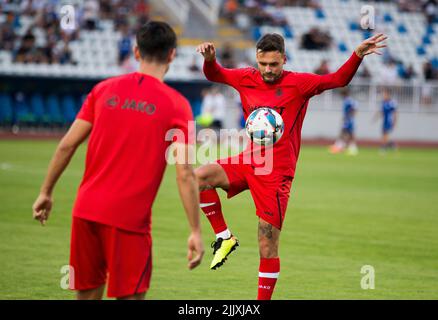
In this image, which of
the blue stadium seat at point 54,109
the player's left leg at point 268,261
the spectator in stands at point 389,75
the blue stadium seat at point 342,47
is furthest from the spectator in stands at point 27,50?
the player's left leg at point 268,261

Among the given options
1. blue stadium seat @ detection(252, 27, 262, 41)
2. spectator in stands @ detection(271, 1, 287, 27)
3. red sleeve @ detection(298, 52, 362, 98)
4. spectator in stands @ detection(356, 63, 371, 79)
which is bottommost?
red sleeve @ detection(298, 52, 362, 98)

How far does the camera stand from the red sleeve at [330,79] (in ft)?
27.5

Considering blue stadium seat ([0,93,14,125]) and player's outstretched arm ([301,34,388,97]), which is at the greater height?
blue stadium seat ([0,93,14,125])

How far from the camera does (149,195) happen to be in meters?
5.72

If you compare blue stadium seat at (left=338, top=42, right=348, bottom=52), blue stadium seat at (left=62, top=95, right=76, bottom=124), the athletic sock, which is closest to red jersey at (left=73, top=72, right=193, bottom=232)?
the athletic sock

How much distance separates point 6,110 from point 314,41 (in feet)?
53.3

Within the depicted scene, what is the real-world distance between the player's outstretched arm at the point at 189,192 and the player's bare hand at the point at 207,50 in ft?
9.53

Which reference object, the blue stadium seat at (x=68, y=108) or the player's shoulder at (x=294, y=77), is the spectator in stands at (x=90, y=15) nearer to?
the blue stadium seat at (x=68, y=108)

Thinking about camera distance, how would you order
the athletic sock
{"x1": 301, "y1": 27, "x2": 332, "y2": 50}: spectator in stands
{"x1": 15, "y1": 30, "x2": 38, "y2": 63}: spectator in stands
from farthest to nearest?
{"x1": 301, "y1": 27, "x2": 332, "y2": 50}: spectator in stands
{"x1": 15, "y1": 30, "x2": 38, "y2": 63}: spectator in stands
the athletic sock

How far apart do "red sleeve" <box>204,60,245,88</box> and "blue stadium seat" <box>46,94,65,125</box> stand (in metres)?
27.1

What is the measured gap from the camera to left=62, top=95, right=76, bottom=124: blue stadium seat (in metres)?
35.3

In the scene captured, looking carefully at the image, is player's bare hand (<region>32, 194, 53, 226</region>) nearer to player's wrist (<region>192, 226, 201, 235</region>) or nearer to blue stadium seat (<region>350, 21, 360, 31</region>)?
player's wrist (<region>192, 226, 201, 235</region>)
